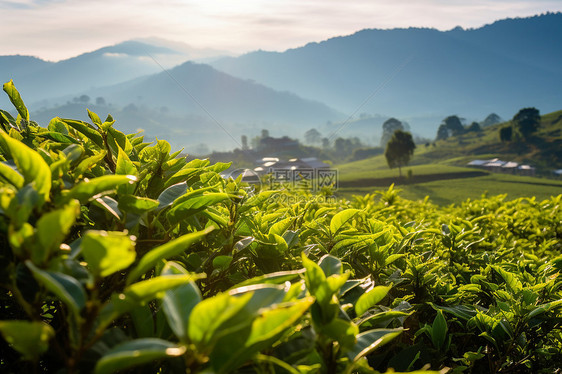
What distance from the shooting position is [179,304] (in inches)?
30.8

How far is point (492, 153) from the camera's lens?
111500mm

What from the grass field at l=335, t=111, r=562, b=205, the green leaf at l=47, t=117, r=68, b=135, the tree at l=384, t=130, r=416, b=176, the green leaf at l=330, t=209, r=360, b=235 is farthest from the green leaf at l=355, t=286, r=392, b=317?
the tree at l=384, t=130, r=416, b=176

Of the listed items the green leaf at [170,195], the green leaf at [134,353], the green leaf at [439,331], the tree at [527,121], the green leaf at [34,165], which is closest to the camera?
the green leaf at [134,353]

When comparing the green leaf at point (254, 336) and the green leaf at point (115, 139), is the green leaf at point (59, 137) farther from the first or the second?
the green leaf at point (254, 336)

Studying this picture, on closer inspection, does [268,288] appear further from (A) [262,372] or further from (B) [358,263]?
(B) [358,263]

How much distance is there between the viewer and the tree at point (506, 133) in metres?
109

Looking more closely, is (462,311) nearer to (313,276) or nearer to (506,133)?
(313,276)

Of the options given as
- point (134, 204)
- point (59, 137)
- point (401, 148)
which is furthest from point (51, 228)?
point (401, 148)

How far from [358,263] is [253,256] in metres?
0.48

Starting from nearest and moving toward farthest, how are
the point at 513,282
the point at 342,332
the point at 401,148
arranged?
the point at 342,332
the point at 513,282
the point at 401,148

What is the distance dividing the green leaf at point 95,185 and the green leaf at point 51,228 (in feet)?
0.50

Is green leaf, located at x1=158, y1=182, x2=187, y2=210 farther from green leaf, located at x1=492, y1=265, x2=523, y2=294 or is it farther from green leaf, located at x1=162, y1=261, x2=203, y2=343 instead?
green leaf, located at x1=492, y1=265, x2=523, y2=294

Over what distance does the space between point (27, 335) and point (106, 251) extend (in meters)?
0.20

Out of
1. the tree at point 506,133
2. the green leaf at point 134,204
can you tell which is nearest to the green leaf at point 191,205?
the green leaf at point 134,204
